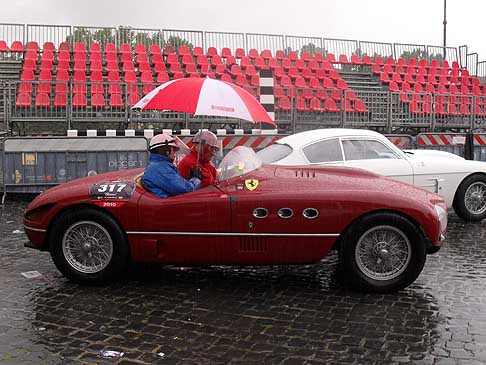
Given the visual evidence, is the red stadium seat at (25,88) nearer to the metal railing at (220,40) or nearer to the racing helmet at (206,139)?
the metal railing at (220,40)

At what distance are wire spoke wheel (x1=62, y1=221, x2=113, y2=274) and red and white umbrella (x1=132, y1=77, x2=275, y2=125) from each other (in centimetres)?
133

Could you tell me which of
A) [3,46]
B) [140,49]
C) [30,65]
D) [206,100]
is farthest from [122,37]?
[206,100]

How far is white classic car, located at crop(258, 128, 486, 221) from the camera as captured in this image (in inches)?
302

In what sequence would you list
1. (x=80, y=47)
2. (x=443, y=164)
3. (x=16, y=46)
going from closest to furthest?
(x=443, y=164) → (x=16, y=46) → (x=80, y=47)

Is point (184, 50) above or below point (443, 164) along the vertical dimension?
above

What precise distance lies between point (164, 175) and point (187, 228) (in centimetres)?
55

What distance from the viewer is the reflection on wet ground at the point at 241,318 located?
3.71 metres

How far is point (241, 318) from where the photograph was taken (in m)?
4.36

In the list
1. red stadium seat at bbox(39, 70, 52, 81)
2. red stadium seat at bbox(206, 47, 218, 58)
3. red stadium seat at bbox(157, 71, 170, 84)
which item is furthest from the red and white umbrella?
red stadium seat at bbox(206, 47, 218, 58)

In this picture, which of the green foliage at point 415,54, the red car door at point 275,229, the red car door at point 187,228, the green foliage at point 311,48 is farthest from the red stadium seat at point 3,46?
the red car door at point 275,229

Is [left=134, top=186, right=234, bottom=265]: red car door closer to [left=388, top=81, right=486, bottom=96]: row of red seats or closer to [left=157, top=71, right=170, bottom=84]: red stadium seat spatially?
[left=157, top=71, right=170, bottom=84]: red stadium seat

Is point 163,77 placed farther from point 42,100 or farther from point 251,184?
point 251,184

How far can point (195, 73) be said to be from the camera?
60.6 ft

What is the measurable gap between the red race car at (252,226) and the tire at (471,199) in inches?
136
